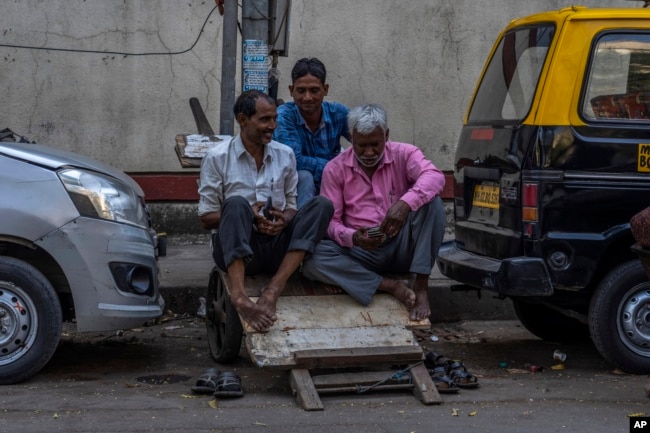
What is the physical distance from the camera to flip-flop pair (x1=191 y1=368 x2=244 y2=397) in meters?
5.35

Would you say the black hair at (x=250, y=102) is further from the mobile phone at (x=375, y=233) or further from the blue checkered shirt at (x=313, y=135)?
the mobile phone at (x=375, y=233)

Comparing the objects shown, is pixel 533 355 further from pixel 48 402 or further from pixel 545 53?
pixel 48 402

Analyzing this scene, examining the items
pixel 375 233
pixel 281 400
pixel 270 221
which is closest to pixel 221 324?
pixel 270 221

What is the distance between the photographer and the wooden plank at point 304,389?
5.19 metres

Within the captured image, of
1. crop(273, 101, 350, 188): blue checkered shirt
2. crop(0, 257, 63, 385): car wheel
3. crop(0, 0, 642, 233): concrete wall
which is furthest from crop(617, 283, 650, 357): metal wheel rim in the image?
crop(0, 0, 642, 233): concrete wall

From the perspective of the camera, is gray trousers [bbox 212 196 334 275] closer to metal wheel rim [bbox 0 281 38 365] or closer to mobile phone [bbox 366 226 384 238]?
mobile phone [bbox 366 226 384 238]

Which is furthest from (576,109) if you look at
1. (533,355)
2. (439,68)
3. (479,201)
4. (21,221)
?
(439,68)

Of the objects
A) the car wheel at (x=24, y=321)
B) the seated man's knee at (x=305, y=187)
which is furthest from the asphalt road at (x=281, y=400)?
the seated man's knee at (x=305, y=187)

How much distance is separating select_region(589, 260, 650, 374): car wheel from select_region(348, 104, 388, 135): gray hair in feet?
4.97

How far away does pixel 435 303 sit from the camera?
793 centimetres

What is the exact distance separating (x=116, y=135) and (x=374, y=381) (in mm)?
5165

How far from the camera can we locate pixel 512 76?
6410mm

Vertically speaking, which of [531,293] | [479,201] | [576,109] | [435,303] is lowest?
[435,303]

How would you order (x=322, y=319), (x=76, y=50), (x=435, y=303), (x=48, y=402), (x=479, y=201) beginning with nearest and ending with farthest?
(x=48, y=402) → (x=322, y=319) → (x=479, y=201) → (x=435, y=303) → (x=76, y=50)
